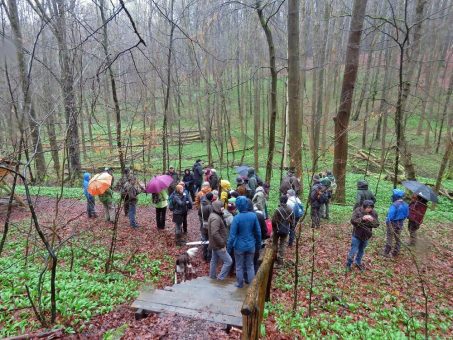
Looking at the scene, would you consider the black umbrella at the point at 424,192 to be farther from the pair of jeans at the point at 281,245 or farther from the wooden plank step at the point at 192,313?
the wooden plank step at the point at 192,313

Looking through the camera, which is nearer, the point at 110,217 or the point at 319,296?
the point at 319,296

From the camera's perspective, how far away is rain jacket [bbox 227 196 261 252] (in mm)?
6117

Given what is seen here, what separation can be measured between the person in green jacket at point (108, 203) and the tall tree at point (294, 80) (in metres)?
6.63

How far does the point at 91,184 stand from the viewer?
892 cm

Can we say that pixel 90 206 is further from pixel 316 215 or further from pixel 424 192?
pixel 424 192

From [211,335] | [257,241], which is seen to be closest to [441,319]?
[257,241]

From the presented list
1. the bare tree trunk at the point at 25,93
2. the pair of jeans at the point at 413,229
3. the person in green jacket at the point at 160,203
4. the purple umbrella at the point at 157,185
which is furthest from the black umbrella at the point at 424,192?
the bare tree trunk at the point at 25,93

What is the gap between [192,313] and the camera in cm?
510

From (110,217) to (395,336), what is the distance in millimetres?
9153

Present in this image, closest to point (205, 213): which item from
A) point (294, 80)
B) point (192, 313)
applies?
point (192, 313)

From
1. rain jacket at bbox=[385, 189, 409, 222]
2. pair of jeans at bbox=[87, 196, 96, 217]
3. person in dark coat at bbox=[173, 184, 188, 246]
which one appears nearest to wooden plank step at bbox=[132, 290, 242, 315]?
person in dark coat at bbox=[173, 184, 188, 246]

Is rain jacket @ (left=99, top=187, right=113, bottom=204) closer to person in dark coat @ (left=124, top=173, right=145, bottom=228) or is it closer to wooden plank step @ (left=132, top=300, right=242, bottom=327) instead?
person in dark coat @ (left=124, top=173, right=145, bottom=228)

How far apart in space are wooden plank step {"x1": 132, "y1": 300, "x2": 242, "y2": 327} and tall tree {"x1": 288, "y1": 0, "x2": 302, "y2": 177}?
742cm

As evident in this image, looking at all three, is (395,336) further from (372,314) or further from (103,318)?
(103,318)
